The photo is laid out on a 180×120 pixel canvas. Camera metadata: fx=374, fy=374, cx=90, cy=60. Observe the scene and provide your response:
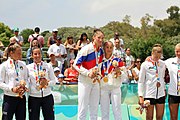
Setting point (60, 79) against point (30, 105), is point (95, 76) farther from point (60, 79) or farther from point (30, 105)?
point (60, 79)

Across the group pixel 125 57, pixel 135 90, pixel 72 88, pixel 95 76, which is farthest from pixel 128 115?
pixel 125 57

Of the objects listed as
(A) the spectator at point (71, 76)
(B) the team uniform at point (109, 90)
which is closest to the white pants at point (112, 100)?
(B) the team uniform at point (109, 90)

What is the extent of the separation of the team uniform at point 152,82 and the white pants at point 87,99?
92 cm

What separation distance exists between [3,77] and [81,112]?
1.48m

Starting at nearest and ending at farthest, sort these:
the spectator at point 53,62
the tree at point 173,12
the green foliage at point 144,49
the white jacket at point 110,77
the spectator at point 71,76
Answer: the white jacket at point 110,77 → the spectator at point 71,76 → the spectator at point 53,62 → the green foliage at point 144,49 → the tree at point 173,12

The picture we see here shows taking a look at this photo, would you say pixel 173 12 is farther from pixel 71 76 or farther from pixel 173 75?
pixel 173 75

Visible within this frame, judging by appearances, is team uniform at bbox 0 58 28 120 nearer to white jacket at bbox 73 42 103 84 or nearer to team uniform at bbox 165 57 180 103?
white jacket at bbox 73 42 103 84

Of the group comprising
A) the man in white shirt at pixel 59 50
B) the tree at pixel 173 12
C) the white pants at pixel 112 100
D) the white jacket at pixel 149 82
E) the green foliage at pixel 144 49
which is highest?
the tree at pixel 173 12

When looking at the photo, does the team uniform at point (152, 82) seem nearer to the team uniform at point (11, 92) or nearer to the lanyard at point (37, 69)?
the lanyard at point (37, 69)

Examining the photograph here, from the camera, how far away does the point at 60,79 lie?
27.8ft

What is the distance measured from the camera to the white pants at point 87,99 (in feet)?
21.4

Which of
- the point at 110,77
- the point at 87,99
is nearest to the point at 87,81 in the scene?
the point at 87,99

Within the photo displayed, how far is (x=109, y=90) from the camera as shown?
675cm

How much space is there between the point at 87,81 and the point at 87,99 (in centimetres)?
32
